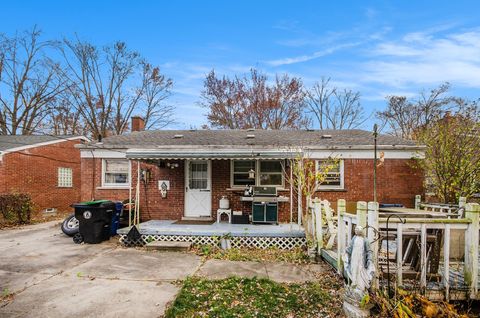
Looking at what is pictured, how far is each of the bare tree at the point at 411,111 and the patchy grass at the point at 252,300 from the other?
24.5 metres

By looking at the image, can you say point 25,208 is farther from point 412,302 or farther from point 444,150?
point 444,150

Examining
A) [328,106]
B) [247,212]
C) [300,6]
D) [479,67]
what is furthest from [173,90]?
[479,67]

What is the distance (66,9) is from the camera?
18188 mm

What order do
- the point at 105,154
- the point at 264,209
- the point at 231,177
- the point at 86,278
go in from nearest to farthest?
the point at 86,278 < the point at 264,209 < the point at 231,177 < the point at 105,154

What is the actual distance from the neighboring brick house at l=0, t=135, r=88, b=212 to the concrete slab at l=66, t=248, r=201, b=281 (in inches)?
377

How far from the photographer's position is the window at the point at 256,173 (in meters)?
11.9

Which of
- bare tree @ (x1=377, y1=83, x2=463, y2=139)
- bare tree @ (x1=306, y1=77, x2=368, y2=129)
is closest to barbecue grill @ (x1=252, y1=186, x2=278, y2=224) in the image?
bare tree @ (x1=377, y1=83, x2=463, y2=139)

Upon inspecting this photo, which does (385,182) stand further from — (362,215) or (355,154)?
(362,215)

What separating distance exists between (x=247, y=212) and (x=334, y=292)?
6.58 metres

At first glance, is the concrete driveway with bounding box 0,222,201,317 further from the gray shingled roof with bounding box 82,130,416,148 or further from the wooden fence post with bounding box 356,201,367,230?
the gray shingled roof with bounding box 82,130,416,148

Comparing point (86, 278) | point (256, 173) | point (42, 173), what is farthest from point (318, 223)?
point (42, 173)

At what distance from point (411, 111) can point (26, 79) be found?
124 feet

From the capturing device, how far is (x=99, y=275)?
20.8 ft

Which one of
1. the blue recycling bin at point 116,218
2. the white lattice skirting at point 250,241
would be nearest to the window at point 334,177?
the white lattice skirting at point 250,241
